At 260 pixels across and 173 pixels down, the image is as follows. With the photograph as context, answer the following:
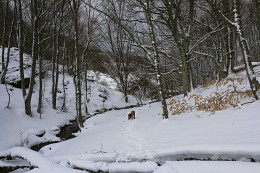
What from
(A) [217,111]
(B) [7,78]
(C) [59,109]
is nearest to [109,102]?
(C) [59,109]

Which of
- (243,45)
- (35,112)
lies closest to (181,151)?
(243,45)

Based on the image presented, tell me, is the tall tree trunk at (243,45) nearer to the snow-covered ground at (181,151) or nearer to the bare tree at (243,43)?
the bare tree at (243,43)

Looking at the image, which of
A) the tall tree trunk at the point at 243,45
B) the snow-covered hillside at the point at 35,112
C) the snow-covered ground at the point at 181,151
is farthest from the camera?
the snow-covered hillside at the point at 35,112

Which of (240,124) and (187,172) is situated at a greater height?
(240,124)

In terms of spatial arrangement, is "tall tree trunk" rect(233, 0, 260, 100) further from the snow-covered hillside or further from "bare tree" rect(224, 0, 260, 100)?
the snow-covered hillside

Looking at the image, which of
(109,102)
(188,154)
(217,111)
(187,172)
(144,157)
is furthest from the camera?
(109,102)

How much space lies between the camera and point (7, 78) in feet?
71.8

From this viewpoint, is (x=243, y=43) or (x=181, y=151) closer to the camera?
(x=181, y=151)

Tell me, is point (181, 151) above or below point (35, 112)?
below

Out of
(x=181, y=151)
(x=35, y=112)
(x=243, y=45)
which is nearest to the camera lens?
(x=181, y=151)

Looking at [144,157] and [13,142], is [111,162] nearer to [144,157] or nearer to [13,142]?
[144,157]

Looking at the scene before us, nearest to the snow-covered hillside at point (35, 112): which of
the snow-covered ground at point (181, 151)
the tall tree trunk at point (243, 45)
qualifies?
the snow-covered ground at point (181, 151)

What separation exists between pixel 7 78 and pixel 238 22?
64.0 ft

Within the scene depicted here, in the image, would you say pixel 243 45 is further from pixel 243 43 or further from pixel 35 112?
pixel 35 112
